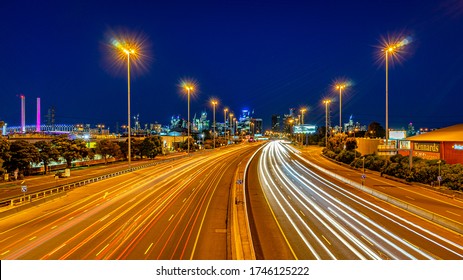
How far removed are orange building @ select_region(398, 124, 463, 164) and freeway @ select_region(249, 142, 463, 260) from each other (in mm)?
15195

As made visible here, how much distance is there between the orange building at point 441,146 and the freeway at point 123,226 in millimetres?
27035

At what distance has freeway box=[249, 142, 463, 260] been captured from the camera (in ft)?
55.3

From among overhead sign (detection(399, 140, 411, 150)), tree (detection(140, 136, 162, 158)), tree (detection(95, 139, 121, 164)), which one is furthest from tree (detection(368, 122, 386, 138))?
tree (detection(95, 139, 121, 164))

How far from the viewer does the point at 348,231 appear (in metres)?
20.6

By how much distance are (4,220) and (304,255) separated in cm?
2111

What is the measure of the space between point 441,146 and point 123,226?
43.9m

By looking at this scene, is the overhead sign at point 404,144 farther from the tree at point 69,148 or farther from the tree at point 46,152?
the tree at point 46,152

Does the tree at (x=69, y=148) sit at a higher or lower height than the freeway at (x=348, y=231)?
higher

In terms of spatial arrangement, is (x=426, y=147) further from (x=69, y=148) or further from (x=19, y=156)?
(x=19, y=156)

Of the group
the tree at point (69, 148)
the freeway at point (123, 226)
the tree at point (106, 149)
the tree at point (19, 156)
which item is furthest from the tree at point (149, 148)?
the freeway at point (123, 226)

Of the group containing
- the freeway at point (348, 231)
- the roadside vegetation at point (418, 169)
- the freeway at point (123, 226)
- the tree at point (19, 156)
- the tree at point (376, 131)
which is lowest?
the freeway at point (348, 231)

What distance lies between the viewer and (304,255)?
53.7 feet

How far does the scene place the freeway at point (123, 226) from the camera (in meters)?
16.2

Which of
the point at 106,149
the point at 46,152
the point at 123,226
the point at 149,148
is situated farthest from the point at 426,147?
the point at 46,152
